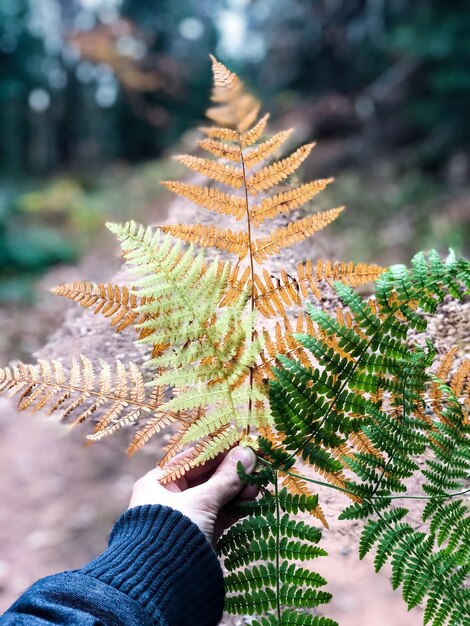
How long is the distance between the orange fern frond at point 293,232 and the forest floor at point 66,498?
661 millimetres

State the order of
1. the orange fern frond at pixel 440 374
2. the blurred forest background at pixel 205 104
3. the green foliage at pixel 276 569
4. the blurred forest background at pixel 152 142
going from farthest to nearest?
the blurred forest background at pixel 205 104, the blurred forest background at pixel 152 142, the orange fern frond at pixel 440 374, the green foliage at pixel 276 569

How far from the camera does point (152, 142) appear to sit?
10.4 metres

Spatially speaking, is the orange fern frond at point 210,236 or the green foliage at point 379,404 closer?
the green foliage at point 379,404

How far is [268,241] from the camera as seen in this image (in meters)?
1.08

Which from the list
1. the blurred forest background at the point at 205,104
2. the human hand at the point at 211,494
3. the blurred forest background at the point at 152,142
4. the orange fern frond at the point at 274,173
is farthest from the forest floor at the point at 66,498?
the blurred forest background at the point at 205,104

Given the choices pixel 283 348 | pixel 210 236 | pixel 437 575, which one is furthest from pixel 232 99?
pixel 437 575

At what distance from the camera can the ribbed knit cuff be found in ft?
3.08

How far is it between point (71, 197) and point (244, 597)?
8.17 metres

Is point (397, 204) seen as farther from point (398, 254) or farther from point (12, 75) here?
point (12, 75)

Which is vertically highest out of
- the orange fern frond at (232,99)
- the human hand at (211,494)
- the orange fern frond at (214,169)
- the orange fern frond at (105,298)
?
the orange fern frond at (232,99)

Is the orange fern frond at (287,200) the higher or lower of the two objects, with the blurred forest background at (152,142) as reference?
lower

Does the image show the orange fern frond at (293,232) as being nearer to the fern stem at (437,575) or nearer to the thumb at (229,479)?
the thumb at (229,479)

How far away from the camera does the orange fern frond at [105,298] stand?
97cm

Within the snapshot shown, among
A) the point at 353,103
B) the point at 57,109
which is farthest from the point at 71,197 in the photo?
the point at 353,103
